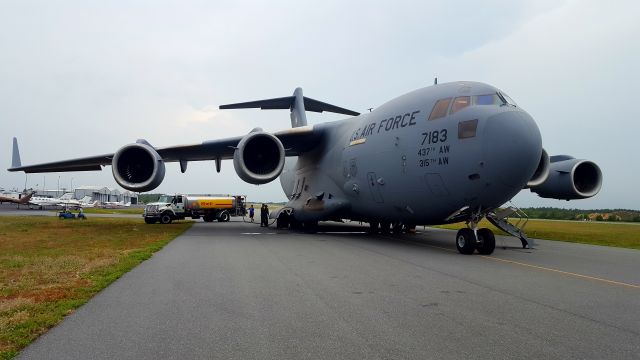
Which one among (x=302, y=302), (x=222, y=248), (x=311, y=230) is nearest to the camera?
(x=302, y=302)

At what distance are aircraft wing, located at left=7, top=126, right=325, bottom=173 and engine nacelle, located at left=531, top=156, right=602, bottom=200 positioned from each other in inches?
344

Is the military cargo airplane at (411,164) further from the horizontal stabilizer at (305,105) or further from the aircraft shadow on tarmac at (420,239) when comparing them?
the horizontal stabilizer at (305,105)

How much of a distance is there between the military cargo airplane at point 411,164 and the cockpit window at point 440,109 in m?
0.03

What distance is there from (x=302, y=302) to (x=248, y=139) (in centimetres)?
1084

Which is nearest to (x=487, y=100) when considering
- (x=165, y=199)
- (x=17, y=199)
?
(x=165, y=199)

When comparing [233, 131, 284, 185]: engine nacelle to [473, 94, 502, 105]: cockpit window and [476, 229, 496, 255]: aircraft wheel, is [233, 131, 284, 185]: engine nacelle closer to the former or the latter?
[473, 94, 502, 105]: cockpit window

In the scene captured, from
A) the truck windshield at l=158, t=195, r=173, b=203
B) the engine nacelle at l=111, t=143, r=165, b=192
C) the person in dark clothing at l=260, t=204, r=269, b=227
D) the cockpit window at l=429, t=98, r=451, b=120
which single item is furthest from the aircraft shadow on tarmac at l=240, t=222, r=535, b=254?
the truck windshield at l=158, t=195, r=173, b=203

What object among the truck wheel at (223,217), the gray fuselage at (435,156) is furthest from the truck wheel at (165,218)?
the gray fuselage at (435,156)

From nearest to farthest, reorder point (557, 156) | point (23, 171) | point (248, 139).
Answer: point (248, 139)
point (557, 156)
point (23, 171)

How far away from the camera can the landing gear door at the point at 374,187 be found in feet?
43.0

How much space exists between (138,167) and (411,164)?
436 inches

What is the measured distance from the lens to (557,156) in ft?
54.5

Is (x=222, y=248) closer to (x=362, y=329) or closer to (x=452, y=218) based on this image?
(x=452, y=218)

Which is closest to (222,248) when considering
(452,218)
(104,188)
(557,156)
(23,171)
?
(452,218)
